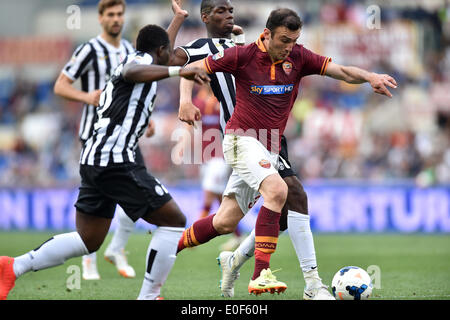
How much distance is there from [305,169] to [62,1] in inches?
632

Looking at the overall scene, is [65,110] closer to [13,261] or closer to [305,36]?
[305,36]

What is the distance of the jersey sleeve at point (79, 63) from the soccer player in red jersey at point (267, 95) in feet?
7.82

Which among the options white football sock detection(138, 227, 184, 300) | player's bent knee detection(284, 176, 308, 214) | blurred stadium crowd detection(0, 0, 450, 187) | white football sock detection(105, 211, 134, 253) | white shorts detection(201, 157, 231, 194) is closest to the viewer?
white football sock detection(138, 227, 184, 300)

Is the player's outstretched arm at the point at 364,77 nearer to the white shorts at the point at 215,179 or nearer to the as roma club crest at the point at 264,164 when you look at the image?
the as roma club crest at the point at 264,164

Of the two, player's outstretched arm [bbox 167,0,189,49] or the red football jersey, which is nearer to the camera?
the red football jersey

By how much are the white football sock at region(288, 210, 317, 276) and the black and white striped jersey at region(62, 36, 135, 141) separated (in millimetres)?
2798

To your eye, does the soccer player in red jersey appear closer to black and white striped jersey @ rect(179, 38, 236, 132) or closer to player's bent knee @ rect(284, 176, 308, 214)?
player's bent knee @ rect(284, 176, 308, 214)

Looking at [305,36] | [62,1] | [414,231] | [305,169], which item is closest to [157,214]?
[414,231]

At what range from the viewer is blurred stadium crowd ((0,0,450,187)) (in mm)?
19500

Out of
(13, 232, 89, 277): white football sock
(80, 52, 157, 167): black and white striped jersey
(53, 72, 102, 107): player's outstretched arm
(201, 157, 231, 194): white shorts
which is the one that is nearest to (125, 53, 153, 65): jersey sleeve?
(80, 52, 157, 167): black and white striped jersey

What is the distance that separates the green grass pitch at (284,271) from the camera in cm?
688

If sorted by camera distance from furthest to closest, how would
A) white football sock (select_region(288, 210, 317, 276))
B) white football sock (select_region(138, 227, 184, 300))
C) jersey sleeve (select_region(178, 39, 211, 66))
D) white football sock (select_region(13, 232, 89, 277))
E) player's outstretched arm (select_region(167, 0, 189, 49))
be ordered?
jersey sleeve (select_region(178, 39, 211, 66)) → player's outstretched arm (select_region(167, 0, 189, 49)) → white football sock (select_region(288, 210, 317, 276)) → white football sock (select_region(13, 232, 89, 277)) → white football sock (select_region(138, 227, 184, 300))

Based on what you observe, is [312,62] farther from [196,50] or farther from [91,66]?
[91,66]

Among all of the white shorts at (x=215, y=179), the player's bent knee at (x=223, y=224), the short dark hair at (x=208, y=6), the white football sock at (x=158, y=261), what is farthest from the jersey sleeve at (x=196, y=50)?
the white shorts at (x=215, y=179)
